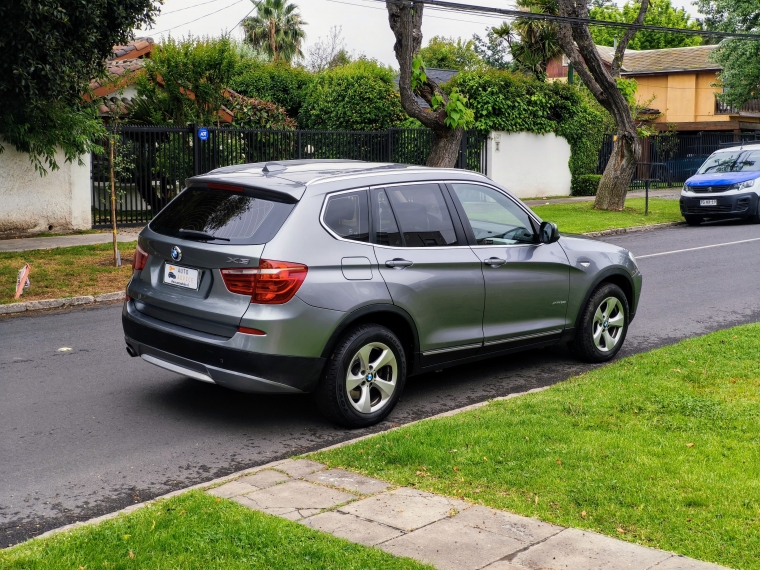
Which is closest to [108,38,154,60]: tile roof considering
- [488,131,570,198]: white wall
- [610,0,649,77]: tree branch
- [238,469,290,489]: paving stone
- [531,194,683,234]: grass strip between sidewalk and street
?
[488,131,570,198]: white wall

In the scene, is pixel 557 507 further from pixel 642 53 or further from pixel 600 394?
pixel 642 53

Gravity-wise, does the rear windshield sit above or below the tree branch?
below

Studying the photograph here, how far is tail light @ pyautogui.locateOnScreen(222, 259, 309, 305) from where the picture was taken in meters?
5.86

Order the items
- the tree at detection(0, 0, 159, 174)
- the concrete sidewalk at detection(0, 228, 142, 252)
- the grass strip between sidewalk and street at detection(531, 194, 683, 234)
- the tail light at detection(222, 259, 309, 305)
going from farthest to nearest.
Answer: the grass strip between sidewalk and street at detection(531, 194, 683, 234) → the concrete sidewalk at detection(0, 228, 142, 252) → the tree at detection(0, 0, 159, 174) → the tail light at detection(222, 259, 309, 305)

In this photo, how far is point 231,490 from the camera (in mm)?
4938

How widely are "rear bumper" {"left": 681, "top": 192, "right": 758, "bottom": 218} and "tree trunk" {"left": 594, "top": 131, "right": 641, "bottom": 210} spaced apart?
206 centimetres

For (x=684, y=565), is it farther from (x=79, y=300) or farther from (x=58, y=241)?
(x=58, y=241)

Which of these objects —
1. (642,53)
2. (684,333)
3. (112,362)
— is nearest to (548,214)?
(684,333)

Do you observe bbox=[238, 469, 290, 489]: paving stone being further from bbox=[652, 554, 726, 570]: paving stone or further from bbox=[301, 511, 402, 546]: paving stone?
bbox=[652, 554, 726, 570]: paving stone

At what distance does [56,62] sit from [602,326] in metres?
8.93

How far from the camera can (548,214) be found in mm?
22688

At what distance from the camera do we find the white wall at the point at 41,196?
55.9 feet

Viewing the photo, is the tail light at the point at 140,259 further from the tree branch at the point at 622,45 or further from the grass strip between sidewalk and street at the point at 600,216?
the tree branch at the point at 622,45

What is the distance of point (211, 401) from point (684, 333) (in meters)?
5.22
